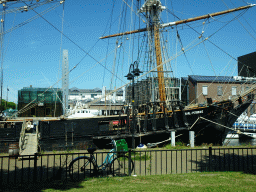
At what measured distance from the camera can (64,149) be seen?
16.1 m

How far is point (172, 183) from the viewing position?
6.61 meters

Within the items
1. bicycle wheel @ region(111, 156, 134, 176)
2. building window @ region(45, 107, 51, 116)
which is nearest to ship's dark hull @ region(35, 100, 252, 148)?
bicycle wheel @ region(111, 156, 134, 176)

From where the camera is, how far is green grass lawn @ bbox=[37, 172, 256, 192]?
6.10 m

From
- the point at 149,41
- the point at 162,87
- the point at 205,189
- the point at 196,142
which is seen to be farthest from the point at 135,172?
the point at 149,41

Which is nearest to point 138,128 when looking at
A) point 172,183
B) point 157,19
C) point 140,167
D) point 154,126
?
point 154,126

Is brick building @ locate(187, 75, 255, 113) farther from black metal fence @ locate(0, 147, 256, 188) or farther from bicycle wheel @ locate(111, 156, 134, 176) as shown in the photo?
bicycle wheel @ locate(111, 156, 134, 176)

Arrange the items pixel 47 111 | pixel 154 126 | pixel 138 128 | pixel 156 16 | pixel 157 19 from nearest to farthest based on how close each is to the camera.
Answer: pixel 154 126, pixel 138 128, pixel 157 19, pixel 156 16, pixel 47 111

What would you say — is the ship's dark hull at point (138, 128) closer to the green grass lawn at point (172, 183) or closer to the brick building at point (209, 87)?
the green grass lawn at point (172, 183)

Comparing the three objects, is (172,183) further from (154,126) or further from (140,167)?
(154,126)

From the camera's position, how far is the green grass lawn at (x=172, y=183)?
610 cm

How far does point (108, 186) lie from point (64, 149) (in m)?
10.4

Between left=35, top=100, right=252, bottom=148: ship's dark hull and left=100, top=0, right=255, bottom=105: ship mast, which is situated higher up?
left=100, top=0, right=255, bottom=105: ship mast

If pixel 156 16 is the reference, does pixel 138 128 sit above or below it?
below

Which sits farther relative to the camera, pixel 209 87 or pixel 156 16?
pixel 209 87
